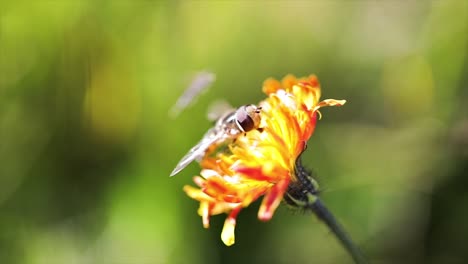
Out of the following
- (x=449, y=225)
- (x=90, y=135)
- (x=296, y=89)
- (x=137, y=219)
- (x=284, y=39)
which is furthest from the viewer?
(x=284, y=39)

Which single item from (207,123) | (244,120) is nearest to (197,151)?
(244,120)

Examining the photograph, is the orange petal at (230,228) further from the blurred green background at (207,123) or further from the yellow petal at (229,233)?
the blurred green background at (207,123)

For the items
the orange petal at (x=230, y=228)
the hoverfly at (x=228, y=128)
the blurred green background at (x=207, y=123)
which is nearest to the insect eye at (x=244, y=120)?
the hoverfly at (x=228, y=128)

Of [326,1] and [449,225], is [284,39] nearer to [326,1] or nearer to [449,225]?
[326,1]

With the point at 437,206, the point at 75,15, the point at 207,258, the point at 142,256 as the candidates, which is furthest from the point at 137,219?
the point at 437,206

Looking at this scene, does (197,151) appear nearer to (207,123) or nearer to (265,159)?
(265,159)

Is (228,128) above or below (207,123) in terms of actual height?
above
